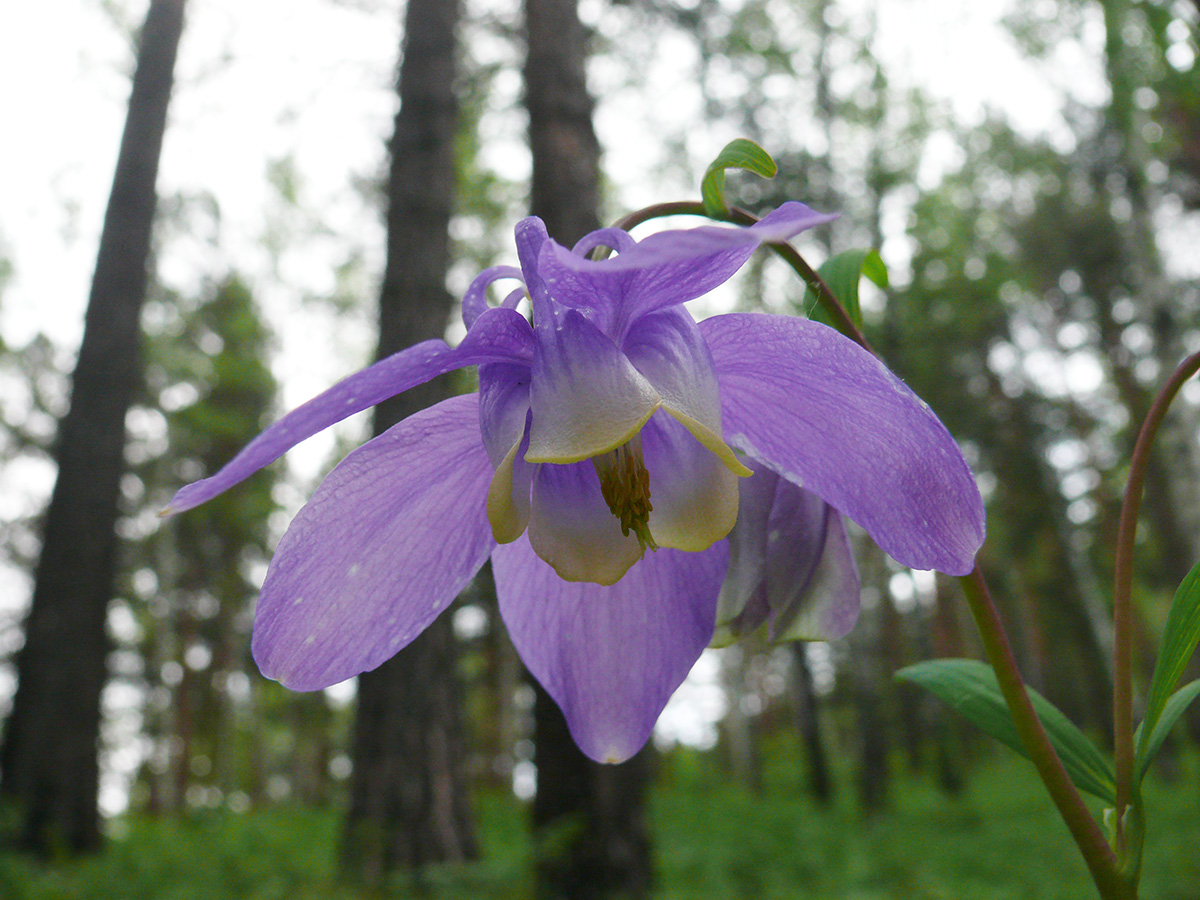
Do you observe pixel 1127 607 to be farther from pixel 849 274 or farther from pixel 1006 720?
Answer: pixel 849 274

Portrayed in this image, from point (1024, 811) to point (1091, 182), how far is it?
29.2 ft

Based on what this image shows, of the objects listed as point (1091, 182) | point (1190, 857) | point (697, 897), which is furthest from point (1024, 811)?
point (1091, 182)

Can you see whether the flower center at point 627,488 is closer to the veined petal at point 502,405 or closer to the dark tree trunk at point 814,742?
the veined petal at point 502,405

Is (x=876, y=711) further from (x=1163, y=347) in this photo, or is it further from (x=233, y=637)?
(x=233, y=637)

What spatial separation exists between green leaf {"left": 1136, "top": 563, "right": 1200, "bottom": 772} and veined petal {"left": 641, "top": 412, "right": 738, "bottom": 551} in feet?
1.05

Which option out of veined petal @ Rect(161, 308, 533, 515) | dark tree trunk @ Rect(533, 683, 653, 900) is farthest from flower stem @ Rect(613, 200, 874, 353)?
dark tree trunk @ Rect(533, 683, 653, 900)

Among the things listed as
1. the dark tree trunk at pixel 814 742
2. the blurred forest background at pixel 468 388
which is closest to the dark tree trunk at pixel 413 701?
the blurred forest background at pixel 468 388

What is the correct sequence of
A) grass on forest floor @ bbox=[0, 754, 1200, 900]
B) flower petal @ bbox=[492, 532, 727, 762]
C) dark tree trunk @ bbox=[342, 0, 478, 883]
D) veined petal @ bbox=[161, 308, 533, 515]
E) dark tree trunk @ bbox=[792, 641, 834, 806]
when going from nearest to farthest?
1. veined petal @ bbox=[161, 308, 533, 515]
2. flower petal @ bbox=[492, 532, 727, 762]
3. dark tree trunk @ bbox=[342, 0, 478, 883]
4. grass on forest floor @ bbox=[0, 754, 1200, 900]
5. dark tree trunk @ bbox=[792, 641, 834, 806]

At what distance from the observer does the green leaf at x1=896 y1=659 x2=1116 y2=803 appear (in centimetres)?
67

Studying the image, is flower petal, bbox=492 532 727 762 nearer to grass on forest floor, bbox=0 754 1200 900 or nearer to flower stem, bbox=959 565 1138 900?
flower stem, bbox=959 565 1138 900

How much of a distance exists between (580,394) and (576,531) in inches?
4.3

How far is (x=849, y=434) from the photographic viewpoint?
562 millimetres

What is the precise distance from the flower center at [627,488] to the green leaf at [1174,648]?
37 cm

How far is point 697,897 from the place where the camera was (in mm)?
4801
